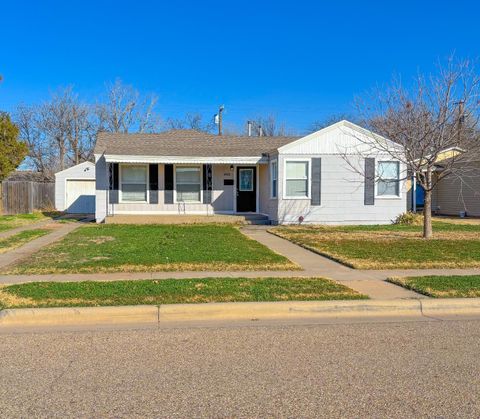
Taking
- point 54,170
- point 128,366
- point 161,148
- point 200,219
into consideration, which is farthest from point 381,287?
point 54,170

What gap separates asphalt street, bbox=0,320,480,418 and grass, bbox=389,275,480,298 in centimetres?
115

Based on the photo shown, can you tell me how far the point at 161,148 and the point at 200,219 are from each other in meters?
3.66

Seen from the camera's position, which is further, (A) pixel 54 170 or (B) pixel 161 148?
(A) pixel 54 170

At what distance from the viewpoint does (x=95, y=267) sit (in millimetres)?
9500

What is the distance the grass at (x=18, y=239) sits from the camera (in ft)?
41.7

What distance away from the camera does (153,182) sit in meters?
21.0

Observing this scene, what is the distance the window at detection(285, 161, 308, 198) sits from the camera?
63.5ft

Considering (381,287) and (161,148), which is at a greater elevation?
(161,148)

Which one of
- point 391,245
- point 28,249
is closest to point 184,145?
point 28,249

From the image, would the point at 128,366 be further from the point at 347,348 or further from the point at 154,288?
the point at 154,288

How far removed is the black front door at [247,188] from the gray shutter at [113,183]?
17.4 ft

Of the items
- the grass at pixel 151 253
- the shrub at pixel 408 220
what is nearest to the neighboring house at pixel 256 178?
the shrub at pixel 408 220

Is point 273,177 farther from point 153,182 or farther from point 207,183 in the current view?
point 153,182

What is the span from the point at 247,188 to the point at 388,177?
6.14 meters
